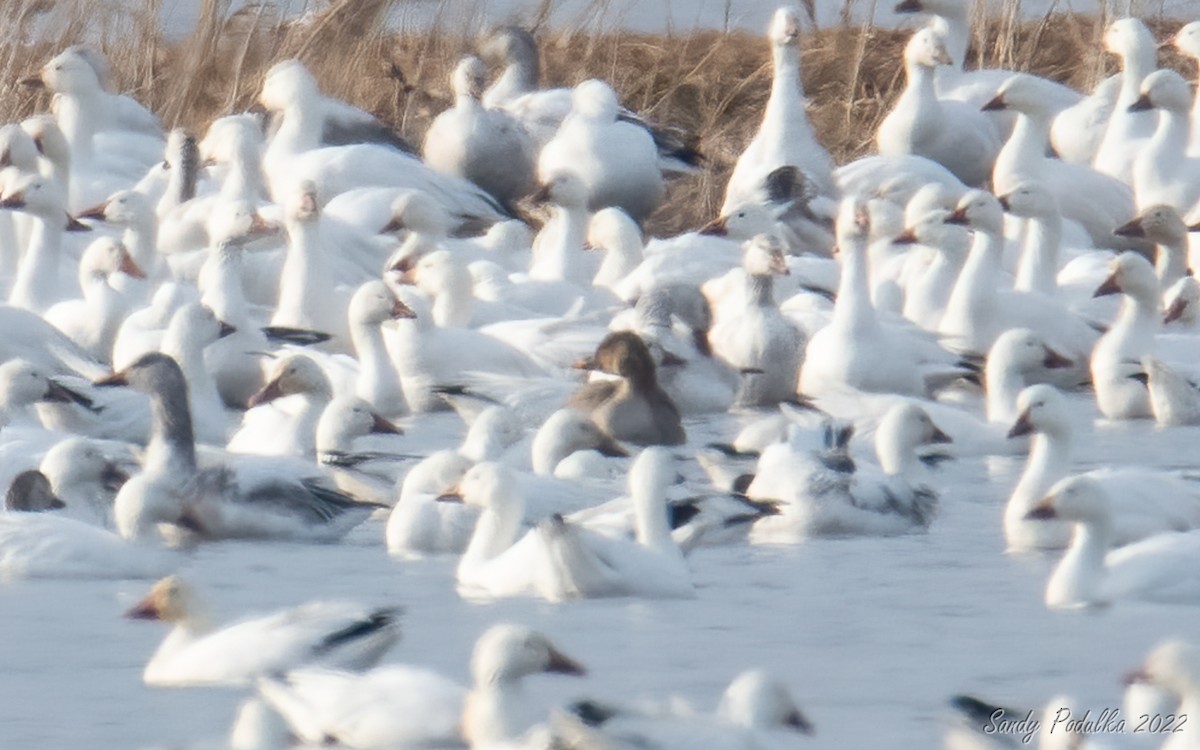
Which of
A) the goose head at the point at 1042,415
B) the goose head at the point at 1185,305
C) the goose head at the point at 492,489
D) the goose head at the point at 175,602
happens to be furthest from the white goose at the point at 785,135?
the goose head at the point at 175,602

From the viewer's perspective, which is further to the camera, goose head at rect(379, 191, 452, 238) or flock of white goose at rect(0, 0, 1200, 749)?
goose head at rect(379, 191, 452, 238)

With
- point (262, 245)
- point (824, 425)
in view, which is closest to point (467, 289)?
point (262, 245)

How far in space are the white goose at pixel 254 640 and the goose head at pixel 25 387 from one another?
267 centimetres

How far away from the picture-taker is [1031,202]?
1226 cm

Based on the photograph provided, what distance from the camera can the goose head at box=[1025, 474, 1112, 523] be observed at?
7332 millimetres

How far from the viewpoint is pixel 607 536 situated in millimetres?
7316

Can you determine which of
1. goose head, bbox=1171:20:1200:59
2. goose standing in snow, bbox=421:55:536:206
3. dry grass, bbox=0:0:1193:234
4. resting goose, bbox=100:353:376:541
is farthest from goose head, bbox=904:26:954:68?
resting goose, bbox=100:353:376:541

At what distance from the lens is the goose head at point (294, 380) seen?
30.9 feet

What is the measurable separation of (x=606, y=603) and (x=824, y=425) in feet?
4.89

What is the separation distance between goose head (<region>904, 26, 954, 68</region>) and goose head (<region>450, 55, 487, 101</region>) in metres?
2.18

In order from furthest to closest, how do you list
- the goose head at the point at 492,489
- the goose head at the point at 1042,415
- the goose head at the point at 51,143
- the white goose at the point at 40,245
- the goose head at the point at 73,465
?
the goose head at the point at 51,143, the white goose at the point at 40,245, the goose head at the point at 1042,415, the goose head at the point at 73,465, the goose head at the point at 492,489

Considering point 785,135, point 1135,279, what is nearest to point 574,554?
point 1135,279

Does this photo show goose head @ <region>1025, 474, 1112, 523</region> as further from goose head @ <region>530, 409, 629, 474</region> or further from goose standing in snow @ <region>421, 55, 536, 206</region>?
goose standing in snow @ <region>421, 55, 536, 206</region>

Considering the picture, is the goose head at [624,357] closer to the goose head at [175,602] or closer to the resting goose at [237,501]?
the resting goose at [237,501]
